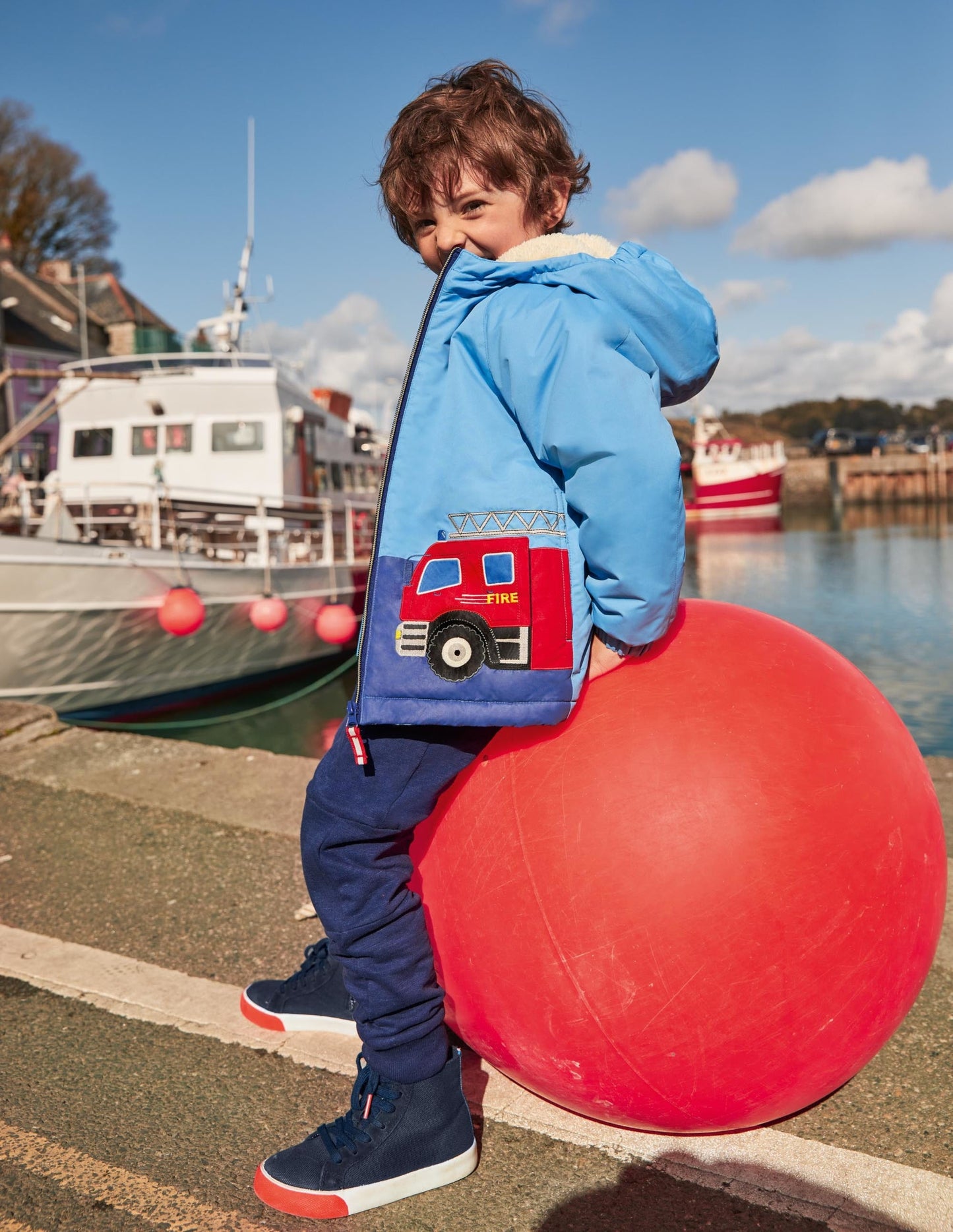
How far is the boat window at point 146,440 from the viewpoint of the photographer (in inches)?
529

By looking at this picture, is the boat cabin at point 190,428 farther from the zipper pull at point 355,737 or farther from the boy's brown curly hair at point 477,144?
the zipper pull at point 355,737

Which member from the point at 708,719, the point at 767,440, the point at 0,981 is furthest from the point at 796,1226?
the point at 767,440

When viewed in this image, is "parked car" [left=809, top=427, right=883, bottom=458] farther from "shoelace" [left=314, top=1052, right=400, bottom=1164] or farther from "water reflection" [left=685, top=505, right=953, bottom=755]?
"shoelace" [left=314, top=1052, right=400, bottom=1164]

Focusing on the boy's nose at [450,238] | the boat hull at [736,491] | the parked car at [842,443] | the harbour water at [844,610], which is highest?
the parked car at [842,443]

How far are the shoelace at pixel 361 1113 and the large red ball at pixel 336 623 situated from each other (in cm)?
949

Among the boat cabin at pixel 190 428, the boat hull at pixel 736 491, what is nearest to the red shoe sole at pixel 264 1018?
the boat cabin at pixel 190 428

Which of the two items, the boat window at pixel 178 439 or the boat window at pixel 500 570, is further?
the boat window at pixel 178 439

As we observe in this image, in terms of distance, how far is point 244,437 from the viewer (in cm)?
1315

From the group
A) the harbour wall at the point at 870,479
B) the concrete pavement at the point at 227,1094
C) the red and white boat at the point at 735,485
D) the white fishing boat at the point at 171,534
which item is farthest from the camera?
the harbour wall at the point at 870,479

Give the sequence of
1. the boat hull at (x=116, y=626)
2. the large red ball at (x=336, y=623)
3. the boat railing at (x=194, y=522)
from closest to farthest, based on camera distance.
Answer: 1. the boat hull at (x=116, y=626)
2. the boat railing at (x=194, y=522)
3. the large red ball at (x=336, y=623)

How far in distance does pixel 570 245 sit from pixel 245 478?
38.3 feet

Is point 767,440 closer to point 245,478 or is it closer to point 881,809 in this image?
point 245,478

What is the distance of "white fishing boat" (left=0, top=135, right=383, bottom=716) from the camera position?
988 centimetres

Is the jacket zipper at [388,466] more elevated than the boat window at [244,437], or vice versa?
the boat window at [244,437]
